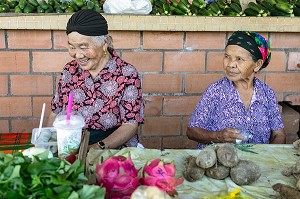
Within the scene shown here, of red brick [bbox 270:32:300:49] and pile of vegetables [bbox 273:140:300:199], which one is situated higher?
red brick [bbox 270:32:300:49]

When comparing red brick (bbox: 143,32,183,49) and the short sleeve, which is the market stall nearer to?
the short sleeve

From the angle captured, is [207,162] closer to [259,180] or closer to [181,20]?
[259,180]

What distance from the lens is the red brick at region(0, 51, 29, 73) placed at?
10.6 feet

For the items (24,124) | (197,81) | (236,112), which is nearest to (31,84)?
(24,124)

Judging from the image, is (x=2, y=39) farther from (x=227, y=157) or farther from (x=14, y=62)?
(x=227, y=157)

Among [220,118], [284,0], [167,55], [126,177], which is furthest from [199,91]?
[126,177]

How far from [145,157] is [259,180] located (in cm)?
51

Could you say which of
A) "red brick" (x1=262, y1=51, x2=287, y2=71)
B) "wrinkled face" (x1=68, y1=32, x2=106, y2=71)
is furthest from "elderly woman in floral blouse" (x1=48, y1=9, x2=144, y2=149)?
"red brick" (x1=262, y1=51, x2=287, y2=71)

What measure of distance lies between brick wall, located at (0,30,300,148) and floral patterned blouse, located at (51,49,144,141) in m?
0.78

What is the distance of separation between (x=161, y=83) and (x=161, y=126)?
0.35m

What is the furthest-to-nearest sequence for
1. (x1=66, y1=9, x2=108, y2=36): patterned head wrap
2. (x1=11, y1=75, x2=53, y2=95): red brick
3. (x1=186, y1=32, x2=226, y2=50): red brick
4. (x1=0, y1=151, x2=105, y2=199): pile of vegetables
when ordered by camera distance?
(x1=186, y1=32, x2=226, y2=50): red brick < (x1=11, y1=75, x2=53, y2=95): red brick < (x1=66, y1=9, x2=108, y2=36): patterned head wrap < (x1=0, y1=151, x2=105, y2=199): pile of vegetables

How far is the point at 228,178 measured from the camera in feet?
6.18

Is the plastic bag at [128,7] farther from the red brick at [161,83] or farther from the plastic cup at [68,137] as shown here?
the plastic cup at [68,137]

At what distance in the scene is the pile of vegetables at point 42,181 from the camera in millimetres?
1212
